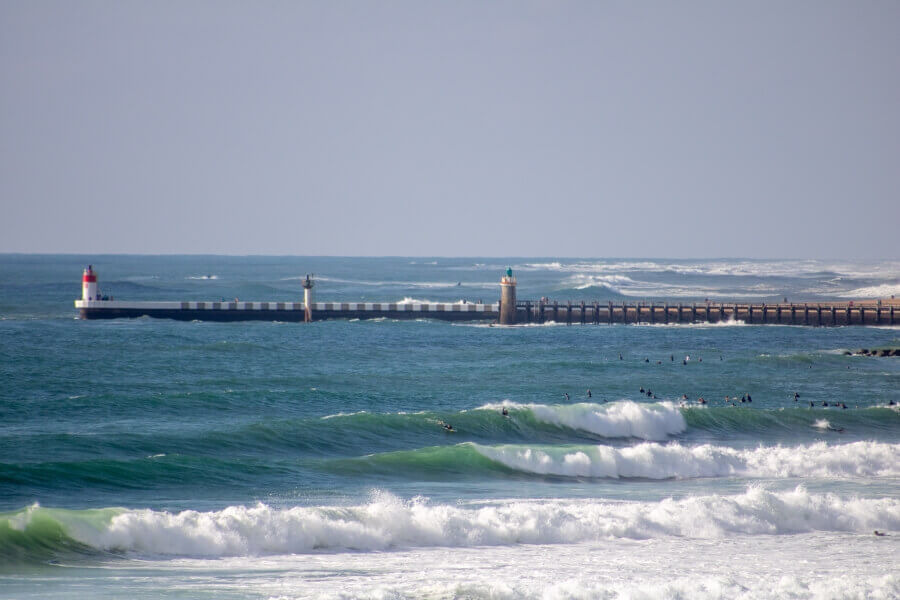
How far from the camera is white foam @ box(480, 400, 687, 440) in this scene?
32344mm

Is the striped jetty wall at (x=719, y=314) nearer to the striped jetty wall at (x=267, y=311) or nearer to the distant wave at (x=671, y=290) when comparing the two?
the striped jetty wall at (x=267, y=311)

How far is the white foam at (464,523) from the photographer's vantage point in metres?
19.0

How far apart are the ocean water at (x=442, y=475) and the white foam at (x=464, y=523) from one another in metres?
0.04

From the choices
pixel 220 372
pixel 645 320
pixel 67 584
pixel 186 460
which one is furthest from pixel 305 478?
pixel 645 320

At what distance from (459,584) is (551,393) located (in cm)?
2206

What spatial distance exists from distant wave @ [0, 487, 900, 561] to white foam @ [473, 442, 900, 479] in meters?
3.83

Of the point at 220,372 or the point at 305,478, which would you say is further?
the point at 220,372

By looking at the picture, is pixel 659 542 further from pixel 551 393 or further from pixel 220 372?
pixel 220 372

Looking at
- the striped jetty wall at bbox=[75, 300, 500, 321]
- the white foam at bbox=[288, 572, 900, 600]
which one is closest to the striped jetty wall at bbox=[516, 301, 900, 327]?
the striped jetty wall at bbox=[75, 300, 500, 321]

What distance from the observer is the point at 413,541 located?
20.1 meters

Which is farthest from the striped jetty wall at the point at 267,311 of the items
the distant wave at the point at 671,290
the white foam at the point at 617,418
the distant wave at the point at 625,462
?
the distant wave at the point at 671,290

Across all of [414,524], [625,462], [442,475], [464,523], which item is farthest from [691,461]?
[414,524]

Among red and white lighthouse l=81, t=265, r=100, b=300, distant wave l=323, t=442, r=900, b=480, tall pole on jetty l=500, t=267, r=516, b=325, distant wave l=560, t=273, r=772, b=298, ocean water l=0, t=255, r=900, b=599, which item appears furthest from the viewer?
distant wave l=560, t=273, r=772, b=298

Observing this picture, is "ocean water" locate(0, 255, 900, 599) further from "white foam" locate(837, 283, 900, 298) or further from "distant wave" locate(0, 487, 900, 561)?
"white foam" locate(837, 283, 900, 298)
